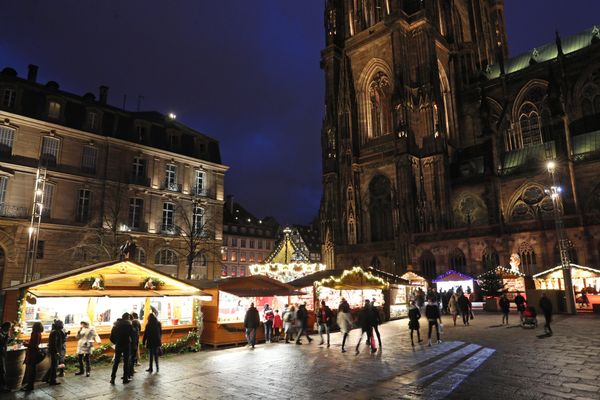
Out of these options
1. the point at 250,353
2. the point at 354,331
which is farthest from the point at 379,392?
the point at 354,331

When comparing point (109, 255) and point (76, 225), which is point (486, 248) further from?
point (76, 225)

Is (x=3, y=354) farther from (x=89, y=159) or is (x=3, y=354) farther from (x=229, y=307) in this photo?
(x=89, y=159)

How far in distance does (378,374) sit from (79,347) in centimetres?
771

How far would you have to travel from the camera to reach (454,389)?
7.93 meters

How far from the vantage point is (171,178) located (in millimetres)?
37219

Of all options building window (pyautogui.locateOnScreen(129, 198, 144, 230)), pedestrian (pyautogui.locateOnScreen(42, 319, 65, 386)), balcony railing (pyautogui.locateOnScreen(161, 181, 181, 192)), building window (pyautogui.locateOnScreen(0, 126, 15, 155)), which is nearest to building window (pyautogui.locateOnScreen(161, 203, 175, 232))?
balcony railing (pyautogui.locateOnScreen(161, 181, 181, 192))

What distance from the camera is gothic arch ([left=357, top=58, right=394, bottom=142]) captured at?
144 ft

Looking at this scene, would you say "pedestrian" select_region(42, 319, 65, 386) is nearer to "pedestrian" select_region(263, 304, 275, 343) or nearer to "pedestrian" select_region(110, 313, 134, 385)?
"pedestrian" select_region(110, 313, 134, 385)

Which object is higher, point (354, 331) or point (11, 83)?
point (11, 83)

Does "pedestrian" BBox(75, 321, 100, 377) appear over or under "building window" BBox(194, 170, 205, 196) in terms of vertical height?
under

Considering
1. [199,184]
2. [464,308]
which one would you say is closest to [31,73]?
[199,184]

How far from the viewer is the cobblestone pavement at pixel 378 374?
7.85 metres

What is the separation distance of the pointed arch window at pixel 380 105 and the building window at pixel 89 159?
89.7 feet

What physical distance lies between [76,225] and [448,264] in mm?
29546
